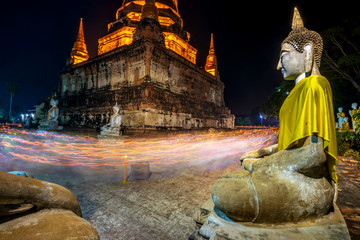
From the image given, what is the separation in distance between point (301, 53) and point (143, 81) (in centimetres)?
1168

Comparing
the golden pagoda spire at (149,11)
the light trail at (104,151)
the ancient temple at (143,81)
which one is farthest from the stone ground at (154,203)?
the golden pagoda spire at (149,11)

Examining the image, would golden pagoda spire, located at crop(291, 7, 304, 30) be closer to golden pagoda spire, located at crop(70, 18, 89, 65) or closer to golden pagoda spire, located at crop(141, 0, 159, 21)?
golden pagoda spire, located at crop(141, 0, 159, 21)

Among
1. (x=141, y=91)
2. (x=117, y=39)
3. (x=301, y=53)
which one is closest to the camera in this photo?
(x=301, y=53)

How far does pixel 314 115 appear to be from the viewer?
48.0 inches

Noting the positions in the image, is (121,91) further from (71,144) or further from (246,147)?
(246,147)

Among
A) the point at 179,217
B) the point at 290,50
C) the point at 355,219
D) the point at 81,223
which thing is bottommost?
the point at 179,217

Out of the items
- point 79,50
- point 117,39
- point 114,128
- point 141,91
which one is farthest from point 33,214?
point 79,50

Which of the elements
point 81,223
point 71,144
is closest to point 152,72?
point 71,144

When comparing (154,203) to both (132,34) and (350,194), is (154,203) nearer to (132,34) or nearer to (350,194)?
(350,194)

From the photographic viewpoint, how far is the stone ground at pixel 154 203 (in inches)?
92.2

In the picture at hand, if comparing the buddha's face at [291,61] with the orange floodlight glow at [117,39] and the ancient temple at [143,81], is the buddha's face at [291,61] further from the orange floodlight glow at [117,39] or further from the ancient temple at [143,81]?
the orange floodlight glow at [117,39]

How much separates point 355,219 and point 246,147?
645cm

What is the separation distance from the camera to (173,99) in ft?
46.4

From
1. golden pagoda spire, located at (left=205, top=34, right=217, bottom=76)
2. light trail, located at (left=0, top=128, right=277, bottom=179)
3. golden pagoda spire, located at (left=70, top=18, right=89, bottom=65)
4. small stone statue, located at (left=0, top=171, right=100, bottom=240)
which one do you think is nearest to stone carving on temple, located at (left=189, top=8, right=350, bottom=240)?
small stone statue, located at (left=0, top=171, right=100, bottom=240)
